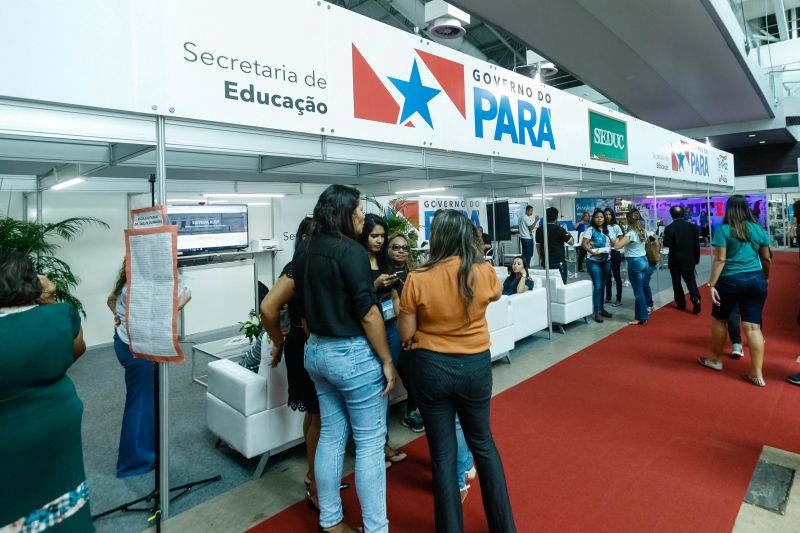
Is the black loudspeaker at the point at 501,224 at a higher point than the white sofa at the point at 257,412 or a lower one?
higher

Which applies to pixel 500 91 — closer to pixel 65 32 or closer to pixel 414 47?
pixel 414 47

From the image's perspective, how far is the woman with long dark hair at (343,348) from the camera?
64.4 inches

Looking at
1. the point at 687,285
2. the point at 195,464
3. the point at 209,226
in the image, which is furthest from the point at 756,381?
the point at 209,226

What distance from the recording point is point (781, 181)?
1350cm

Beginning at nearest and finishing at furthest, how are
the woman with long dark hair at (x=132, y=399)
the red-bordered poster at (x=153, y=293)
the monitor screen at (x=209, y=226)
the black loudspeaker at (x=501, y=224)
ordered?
the red-bordered poster at (x=153, y=293) < the woman with long dark hair at (x=132, y=399) < the monitor screen at (x=209, y=226) < the black loudspeaker at (x=501, y=224)

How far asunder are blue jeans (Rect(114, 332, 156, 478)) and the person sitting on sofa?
351 centimetres

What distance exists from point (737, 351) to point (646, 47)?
5.50 metres

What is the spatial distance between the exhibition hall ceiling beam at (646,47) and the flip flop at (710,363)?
15.4 feet

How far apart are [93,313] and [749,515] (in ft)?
20.9

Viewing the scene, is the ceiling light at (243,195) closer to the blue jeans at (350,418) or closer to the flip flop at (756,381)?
the blue jeans at (350,418)

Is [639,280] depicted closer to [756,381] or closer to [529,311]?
[529,311]

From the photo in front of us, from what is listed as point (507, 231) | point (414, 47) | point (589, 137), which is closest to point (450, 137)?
point (414, 47)

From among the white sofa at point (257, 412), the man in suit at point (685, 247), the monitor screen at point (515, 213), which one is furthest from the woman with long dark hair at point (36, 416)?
the monitor screen at point (515, 213)

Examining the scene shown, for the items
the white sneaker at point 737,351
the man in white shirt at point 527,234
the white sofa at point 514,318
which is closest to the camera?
the white sofa at point 514,318
